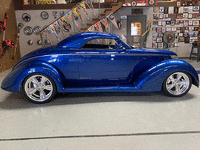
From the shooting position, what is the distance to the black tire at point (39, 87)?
323 cm

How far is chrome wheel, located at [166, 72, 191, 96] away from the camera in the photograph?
344 cm

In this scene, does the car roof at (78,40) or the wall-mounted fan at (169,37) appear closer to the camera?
the car roof at (78,40)

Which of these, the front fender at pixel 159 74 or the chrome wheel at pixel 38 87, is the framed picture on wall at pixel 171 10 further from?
the chrome wheel at pixel 38 87

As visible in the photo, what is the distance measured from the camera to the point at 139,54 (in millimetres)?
3547

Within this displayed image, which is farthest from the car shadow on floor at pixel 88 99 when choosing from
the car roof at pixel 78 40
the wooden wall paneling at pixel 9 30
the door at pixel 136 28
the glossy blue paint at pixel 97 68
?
the door at pixel 136 28

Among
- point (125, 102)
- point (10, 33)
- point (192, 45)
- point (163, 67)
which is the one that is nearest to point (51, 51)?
point (125, 102)

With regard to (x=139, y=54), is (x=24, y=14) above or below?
above

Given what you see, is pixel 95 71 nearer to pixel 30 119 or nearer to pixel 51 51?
pixel 51 51

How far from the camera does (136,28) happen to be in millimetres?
8500

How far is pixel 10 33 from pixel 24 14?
4.19ft

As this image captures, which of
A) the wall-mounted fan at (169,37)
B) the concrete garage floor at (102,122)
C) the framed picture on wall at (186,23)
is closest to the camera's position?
the concrete garage floor at (102,122)

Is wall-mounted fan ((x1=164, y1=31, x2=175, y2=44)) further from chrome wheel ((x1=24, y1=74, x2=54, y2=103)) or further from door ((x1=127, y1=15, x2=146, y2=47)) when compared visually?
chrome wheel ((x1=24, y1=74, x2=54, y2=103))

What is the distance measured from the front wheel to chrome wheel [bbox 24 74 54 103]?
227cm

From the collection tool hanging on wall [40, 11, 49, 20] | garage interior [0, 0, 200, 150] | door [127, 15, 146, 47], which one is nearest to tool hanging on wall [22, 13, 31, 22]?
tool hanging on wall [40, 11, 49, 20]
